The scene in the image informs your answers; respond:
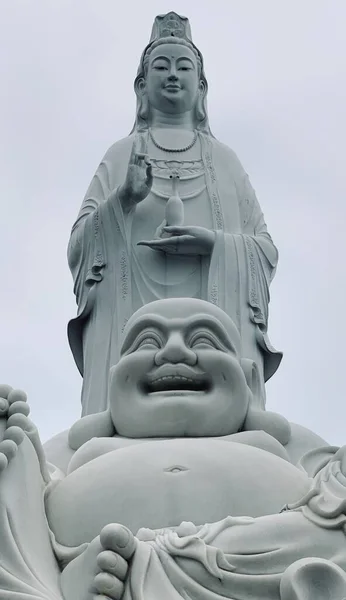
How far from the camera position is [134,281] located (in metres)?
9.14

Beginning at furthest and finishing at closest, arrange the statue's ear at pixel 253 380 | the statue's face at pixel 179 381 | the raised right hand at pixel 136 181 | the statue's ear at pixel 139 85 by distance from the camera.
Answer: the statue's ear at pixel 139 85
the raised right hand at pixel 136 181
the statue's ear at pixel 253 380
the statue's face at pixel 179 381

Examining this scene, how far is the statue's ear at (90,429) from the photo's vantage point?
6957 mm

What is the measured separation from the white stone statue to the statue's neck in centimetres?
370

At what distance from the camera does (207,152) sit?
33.6 feet

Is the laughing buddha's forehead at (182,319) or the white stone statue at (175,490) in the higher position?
the laughing buddha's forehead at (182,319)

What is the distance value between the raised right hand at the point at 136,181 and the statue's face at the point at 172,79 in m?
1.42

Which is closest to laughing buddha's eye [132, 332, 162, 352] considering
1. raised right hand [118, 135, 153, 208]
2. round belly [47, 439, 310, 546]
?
round belly [47, 439, 310, 546]

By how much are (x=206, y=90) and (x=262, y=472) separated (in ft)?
18.4

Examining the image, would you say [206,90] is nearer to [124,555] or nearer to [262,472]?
[262,472]

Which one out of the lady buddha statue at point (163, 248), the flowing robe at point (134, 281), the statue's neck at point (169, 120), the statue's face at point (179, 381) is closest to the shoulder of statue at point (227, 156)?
the lady buddha statue at point (163, 248)

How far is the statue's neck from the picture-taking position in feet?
34.8

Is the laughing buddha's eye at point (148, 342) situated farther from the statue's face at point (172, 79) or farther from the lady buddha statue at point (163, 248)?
the statue's face at point (172, 79)

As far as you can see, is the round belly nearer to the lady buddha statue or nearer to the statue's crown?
the lady buddha statue

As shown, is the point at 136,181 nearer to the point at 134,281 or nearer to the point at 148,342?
the point at 134,281
